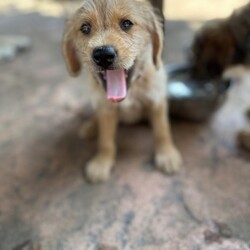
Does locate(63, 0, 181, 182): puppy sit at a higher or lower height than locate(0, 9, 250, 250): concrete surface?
higher

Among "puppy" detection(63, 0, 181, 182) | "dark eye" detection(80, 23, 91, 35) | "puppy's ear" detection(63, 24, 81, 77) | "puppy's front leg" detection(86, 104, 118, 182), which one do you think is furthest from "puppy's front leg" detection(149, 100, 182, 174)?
"dark eye" detection(80, 23, 91, 35)

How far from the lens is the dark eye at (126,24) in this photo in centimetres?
190

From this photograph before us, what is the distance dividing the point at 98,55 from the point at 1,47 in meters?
2.44

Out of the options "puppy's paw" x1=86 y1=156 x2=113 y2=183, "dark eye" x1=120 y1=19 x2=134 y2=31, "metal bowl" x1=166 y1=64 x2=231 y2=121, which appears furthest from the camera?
"metal bowl" x1=166 y1=64 x2=231 y2=121

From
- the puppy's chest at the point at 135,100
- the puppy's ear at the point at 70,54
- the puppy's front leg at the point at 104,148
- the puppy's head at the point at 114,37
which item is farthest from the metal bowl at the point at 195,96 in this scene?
the puppy's ear at the point at 70,54

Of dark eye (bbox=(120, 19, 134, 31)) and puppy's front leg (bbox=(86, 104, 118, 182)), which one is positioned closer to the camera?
dark eye (bbox=(120, 19, 134, 31))

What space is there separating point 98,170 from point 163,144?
0.44 meters

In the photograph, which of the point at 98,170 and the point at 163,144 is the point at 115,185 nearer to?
the point at 98,170

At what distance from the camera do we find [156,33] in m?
2.07

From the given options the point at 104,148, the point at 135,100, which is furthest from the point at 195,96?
the point at 104,148

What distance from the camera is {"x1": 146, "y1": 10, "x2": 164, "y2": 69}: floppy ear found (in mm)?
2037

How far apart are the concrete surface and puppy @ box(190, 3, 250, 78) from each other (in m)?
0.45

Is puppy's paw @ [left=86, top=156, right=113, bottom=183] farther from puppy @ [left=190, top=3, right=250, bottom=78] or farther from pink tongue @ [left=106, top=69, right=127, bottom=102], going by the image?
puppy @ [left=190, top=3, right=250, bottom=78]

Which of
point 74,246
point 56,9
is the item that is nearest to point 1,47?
point 56,9
